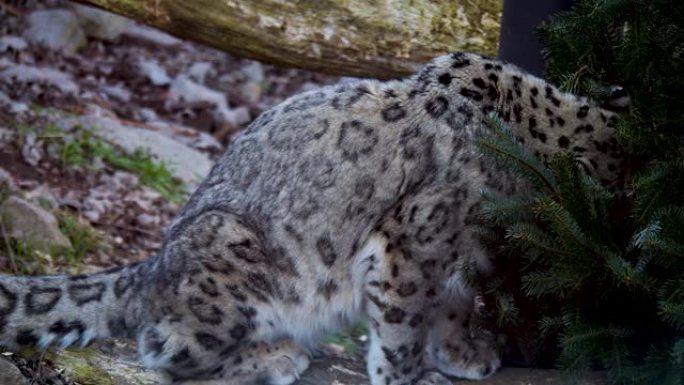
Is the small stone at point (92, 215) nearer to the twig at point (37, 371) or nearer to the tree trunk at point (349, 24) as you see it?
the tree trunk at point (349, 24)

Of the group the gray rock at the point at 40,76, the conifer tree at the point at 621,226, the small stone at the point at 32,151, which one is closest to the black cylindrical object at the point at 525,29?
the conifer tree at the point at 621,226

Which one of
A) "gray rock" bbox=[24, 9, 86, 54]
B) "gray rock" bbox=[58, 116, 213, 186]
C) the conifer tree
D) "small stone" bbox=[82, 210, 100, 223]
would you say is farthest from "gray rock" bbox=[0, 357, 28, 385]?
"gray rock" bbox=[24, 9, 86, 54]

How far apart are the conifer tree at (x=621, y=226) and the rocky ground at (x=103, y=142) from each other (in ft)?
1.98

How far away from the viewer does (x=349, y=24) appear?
6.33m

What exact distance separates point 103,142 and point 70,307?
3.10 meters

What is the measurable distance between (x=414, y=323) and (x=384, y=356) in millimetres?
205

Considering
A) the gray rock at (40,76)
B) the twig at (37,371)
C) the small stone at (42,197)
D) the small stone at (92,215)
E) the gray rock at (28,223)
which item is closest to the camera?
the twig at (37,371)

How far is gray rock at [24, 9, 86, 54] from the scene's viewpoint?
9.72 meters

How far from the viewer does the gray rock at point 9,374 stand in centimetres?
443

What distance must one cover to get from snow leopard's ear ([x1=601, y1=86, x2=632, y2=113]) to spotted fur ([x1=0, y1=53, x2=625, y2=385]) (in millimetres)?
50

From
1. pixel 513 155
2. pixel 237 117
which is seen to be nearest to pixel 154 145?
pixel 237 117

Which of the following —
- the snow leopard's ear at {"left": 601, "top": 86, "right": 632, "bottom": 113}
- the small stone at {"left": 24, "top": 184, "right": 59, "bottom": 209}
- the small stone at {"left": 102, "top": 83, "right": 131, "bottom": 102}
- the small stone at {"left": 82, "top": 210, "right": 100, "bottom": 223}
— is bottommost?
the small stone at {"left": 82, "top": 210, "right": 100, "bottom": 223}

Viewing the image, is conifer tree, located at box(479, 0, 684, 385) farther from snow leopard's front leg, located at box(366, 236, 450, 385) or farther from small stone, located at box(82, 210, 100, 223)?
small stone, located at box(82, 210, 100, 223)

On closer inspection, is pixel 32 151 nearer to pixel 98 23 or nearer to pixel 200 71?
pixel 98 23
